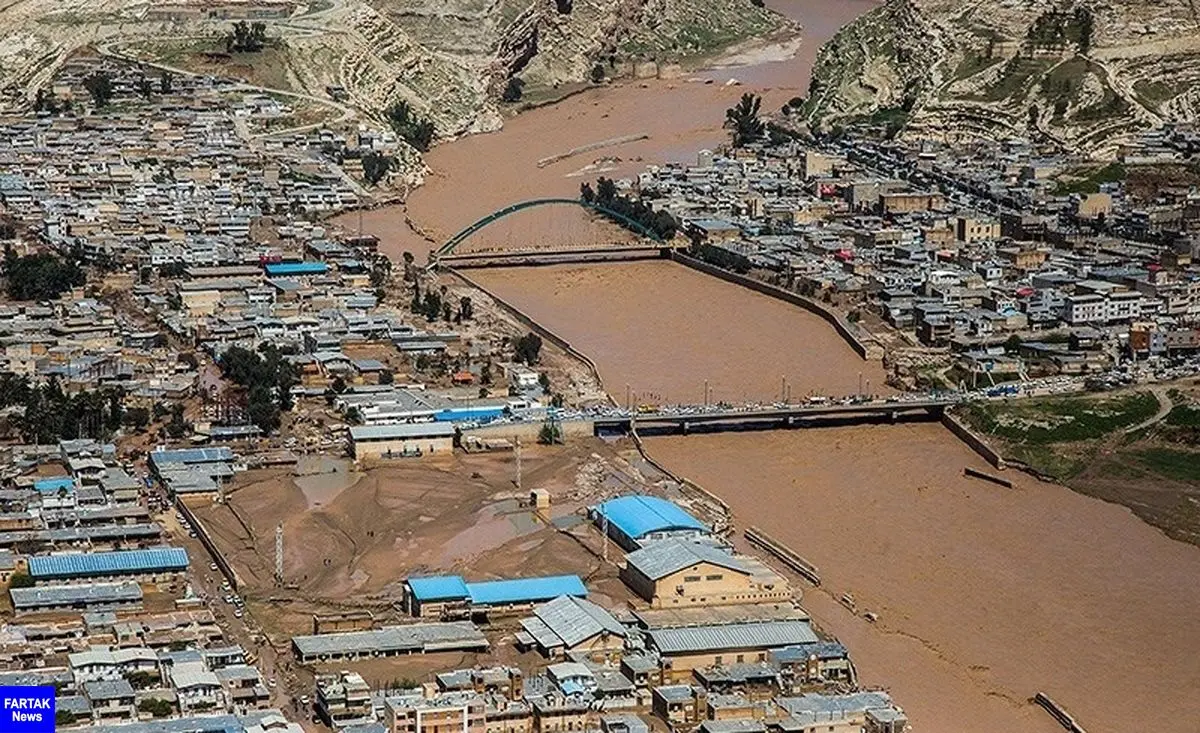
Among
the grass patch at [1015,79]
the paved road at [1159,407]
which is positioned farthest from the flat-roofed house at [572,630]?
the grass patch at [1015,79]

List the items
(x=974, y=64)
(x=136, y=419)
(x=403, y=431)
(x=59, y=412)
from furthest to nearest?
(x=974, y=64) → (x=136, y=419) → (x=59, y=412) → (x=403, y=431)

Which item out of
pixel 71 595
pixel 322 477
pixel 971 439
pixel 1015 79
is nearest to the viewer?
pixel 71 595

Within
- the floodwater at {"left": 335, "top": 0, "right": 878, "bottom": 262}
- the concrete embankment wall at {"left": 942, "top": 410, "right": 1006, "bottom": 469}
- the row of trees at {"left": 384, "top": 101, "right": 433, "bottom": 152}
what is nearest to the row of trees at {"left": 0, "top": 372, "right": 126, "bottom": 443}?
the concrete embankment wall at {"left": 942, "top": 410, "right": 1006, "bottom": 469}

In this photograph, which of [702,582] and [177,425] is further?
[177,425]

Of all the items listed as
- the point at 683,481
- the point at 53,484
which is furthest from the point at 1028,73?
the point at 53,484

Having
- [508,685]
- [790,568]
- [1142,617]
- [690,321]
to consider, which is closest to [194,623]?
[508,685]

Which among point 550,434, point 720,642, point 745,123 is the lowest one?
point 550,434

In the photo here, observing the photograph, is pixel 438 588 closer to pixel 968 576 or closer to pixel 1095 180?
pixel 968 576

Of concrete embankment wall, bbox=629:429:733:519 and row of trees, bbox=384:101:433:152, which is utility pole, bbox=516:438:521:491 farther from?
row of trees, bbox=384:101:433:152
